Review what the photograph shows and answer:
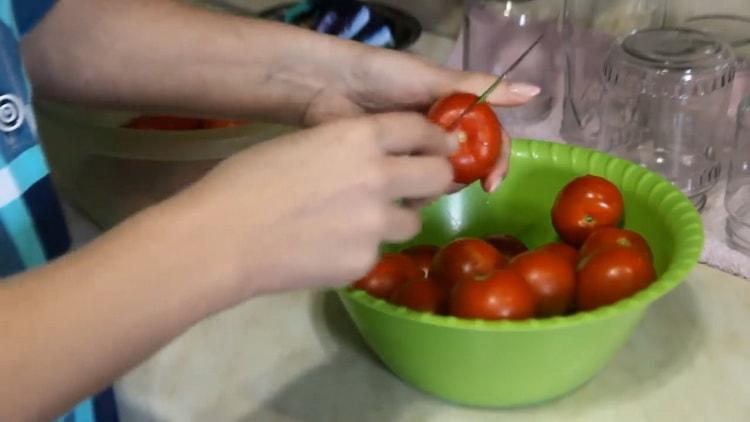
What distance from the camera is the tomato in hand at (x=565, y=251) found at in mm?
781

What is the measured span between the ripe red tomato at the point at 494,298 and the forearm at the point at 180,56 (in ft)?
0.63

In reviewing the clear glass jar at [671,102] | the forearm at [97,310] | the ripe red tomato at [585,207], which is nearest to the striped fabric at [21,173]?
the forearm at [97,310]

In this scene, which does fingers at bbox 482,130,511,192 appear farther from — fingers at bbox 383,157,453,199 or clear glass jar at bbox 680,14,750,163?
clear glass jar at bbox 680,14,750,163

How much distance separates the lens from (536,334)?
663mm

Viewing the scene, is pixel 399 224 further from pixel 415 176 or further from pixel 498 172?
pixel 498 172

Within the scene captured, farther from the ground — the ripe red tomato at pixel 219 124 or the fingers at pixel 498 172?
the fingers at pixel 498 172

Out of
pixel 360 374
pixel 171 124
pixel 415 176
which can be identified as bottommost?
pixel 360 374

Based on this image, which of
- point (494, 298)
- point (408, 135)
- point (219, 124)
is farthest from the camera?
point (219, 124)

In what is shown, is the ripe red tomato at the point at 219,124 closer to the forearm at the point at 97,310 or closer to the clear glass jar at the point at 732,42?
the forearm at the point at 97,310

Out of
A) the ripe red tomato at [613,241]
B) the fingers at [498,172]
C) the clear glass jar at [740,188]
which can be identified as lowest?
the clear glass jar at [740,188]

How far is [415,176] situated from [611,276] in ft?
0.70

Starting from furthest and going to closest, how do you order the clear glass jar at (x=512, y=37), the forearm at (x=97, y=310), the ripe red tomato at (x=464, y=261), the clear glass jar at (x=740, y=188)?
the clear glass jar at (x=512, y=37), the clear glass jar at (x=740, y=188), the ripe red tomato at (x=464, y=261), the forearm at (x=97, y=310)

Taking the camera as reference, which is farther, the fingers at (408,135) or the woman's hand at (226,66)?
the woman's hand at (226,66)

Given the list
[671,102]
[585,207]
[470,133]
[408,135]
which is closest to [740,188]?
[671,102]
